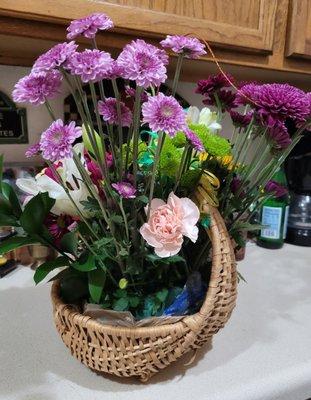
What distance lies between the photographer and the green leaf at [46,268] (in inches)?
16.5

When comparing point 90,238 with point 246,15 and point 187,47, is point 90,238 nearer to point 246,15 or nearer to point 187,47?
point 187,47

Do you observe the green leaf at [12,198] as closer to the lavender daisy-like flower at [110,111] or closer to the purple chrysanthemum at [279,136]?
the lavender daisy-like flower at [110,111]

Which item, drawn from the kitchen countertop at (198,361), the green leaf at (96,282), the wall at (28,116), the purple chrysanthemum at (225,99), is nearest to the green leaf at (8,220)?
the green leaf at (96,282)

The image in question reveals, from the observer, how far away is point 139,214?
423 millimetres

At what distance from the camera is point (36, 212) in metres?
0.41

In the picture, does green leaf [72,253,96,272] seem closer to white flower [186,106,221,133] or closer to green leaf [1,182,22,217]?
green leaf [1,182,22,217]

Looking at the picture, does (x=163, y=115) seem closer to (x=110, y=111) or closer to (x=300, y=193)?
(x=110, y=111)

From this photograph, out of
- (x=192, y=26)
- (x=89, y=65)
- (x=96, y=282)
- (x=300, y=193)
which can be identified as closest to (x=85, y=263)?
(x=96, y=282)

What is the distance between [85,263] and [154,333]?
0.12 meters

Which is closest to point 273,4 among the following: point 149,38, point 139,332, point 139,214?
point 149,38

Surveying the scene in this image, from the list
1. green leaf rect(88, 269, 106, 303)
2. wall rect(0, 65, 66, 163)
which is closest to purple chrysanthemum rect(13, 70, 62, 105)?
green leaf rect(88, 269, 106, 303)

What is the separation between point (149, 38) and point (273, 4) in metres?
0.32

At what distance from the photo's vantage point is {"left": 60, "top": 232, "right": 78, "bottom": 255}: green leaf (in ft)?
1.39

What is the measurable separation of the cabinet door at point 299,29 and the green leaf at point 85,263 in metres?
0.72
